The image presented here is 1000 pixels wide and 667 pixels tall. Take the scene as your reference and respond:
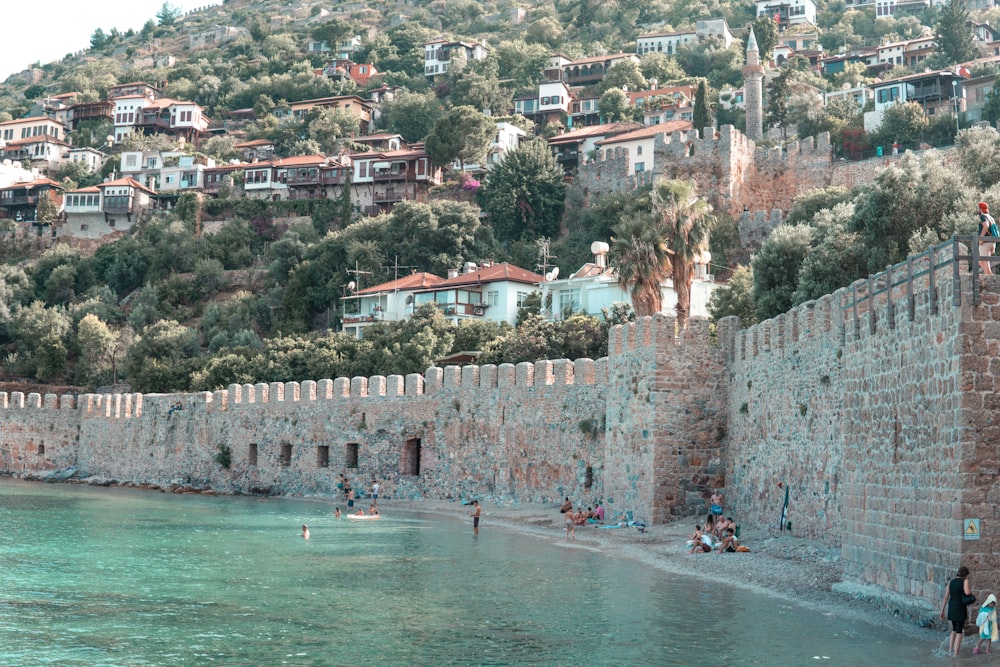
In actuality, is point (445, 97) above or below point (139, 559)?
above

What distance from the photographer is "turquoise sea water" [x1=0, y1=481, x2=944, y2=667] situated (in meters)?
13.8

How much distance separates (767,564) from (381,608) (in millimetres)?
6315

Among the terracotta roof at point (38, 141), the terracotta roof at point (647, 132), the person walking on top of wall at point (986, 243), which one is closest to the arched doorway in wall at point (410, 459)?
the person walking on top of wall at point (986, 243)

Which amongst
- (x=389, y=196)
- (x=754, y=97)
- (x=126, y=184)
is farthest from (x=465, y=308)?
(x=126, y=184)

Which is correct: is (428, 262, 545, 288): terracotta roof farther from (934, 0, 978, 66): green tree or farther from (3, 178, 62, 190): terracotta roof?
(934, 0, 978, 66): green tree

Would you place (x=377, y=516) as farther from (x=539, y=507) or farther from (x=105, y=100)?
(x=105, y=100)

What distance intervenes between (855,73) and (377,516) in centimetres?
7185

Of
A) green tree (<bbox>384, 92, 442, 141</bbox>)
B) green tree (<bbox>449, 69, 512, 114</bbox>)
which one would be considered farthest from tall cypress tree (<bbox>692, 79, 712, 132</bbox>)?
green tree (<bbox>384, 92, 442, 141</bbox>)

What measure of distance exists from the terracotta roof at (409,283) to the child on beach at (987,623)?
145 ft

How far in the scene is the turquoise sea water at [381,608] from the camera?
1377 cm

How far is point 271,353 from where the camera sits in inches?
1909

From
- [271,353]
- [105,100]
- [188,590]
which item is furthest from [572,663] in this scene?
[105,100]

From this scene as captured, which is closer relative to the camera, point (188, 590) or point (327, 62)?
point (188, 590)

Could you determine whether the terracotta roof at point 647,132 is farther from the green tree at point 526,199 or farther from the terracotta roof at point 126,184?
the terracotta roof at point 126,184
